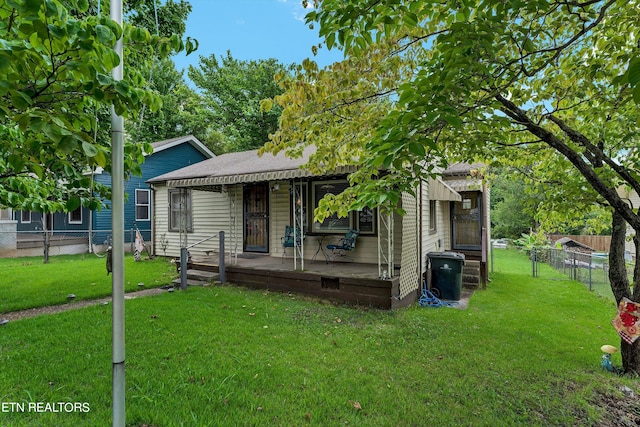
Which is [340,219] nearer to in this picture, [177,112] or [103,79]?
[103,79]

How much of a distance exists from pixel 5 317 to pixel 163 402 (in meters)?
4.64

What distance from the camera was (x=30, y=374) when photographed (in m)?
3.38

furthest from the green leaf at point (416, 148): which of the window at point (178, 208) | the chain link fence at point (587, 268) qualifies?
the window at point (178, 208)

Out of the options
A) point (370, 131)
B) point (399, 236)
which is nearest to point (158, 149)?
point (399, 236)

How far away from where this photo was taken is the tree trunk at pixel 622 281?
3.82m

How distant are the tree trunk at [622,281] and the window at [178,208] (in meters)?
11.2

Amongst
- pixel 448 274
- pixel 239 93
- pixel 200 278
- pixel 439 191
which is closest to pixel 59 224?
pixel 200 278

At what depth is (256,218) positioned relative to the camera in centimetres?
1019

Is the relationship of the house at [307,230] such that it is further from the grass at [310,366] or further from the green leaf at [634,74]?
the green leaf at [634,74]

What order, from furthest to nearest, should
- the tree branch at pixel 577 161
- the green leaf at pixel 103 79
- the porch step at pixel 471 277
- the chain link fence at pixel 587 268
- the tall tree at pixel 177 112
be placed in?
the tall tree at pixel 177 112, the porch step at pixel 471 277, the chain link fence at pixel 587 268, the tree branch at pixel 577 161, the green leaf at pixel 103 79

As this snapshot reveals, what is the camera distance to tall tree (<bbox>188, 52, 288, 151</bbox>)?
80.3 ft

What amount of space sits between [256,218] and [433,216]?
18.3 ft

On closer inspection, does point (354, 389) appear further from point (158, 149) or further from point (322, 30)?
point (158, 149)

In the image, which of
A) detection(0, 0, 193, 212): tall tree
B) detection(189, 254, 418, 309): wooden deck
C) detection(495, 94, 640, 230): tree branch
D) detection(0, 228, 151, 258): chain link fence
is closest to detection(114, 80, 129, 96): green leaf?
Result: detection(0, 0, 193, 212): tall tree
